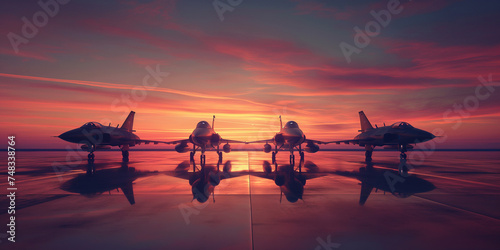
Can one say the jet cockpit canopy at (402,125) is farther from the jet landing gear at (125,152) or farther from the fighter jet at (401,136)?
the jet landing gear at (125,152)

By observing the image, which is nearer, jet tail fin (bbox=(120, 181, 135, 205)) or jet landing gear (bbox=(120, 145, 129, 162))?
jet tail fin (bbox=(120, 181, 135, 205))

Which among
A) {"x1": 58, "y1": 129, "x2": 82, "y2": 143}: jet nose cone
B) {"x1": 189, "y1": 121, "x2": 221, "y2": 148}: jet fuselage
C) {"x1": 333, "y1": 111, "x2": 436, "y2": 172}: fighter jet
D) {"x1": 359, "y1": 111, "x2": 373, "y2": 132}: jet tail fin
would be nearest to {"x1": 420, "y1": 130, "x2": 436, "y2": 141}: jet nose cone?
{"x1": 333, "y1": 111, "x2": 436, "y2": 172}: fighter jet

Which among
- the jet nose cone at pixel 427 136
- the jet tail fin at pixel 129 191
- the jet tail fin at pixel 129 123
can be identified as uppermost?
the jet tail fin at pixel 129 123

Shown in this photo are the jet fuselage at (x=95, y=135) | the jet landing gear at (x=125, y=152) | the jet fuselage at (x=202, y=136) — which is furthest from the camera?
the jet landing gear at (x=125, y=152)

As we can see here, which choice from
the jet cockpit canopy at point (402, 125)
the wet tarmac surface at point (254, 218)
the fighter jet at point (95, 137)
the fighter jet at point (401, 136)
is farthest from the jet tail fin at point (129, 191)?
the jet cockpit canopy at point (402, 125)

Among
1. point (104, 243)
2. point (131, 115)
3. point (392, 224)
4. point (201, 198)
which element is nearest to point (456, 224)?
point (392, 224)

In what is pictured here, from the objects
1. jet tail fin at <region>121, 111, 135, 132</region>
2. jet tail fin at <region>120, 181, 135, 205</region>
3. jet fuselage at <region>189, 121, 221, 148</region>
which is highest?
jet tail fin at <region>121, 111, 135, 132</region>

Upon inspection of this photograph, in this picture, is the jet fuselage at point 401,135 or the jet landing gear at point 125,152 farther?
the jet landing gear at point 125,152

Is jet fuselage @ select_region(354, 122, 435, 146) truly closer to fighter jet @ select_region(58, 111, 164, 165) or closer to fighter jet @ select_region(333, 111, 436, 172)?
fighter jet @ select_region(333, 111, 436, 172)

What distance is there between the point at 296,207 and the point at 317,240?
2.54 meters

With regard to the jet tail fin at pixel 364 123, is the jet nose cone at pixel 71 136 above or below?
below

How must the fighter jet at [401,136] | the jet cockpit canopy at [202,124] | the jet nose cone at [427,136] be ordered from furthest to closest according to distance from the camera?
1. the jet cockpit canopy at [202,124]
2. the fighter jet at [401,136]
3. the jet nose cone at [427,136]

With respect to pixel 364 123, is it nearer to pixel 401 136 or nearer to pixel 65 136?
pixel 401 136

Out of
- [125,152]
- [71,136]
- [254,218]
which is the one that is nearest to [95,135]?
[71,136]
